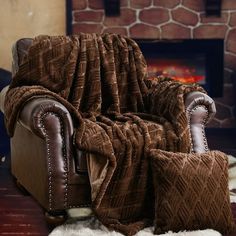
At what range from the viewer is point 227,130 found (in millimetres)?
5141

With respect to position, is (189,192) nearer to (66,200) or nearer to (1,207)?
(66,200)

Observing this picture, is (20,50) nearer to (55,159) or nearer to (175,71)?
(55,159)

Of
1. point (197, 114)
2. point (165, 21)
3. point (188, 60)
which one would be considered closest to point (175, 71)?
point (188, 60)

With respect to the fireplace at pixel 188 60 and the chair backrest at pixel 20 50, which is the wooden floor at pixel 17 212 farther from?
the fireplace at pixel 188 60

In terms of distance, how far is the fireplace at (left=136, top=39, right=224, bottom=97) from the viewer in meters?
5.10

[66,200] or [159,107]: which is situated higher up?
[159,107]

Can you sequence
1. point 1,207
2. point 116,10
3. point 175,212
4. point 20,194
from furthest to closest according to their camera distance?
→ point 116,10 < point 20,194 < point 1,207 < point 175,212

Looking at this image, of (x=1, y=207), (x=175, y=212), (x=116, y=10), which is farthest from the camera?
(x=116, y=10)

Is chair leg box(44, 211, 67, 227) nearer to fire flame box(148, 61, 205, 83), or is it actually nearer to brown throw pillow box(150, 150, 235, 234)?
brown throw pillow box(150, 150, 235, 234)

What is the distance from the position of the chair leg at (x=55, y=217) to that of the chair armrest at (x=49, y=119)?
371mm

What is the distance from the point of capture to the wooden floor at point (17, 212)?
238 centimetres

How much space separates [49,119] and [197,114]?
2.49 ft

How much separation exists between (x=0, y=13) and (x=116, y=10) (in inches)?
45.9

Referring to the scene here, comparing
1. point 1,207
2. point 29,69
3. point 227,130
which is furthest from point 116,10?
point 1,207
